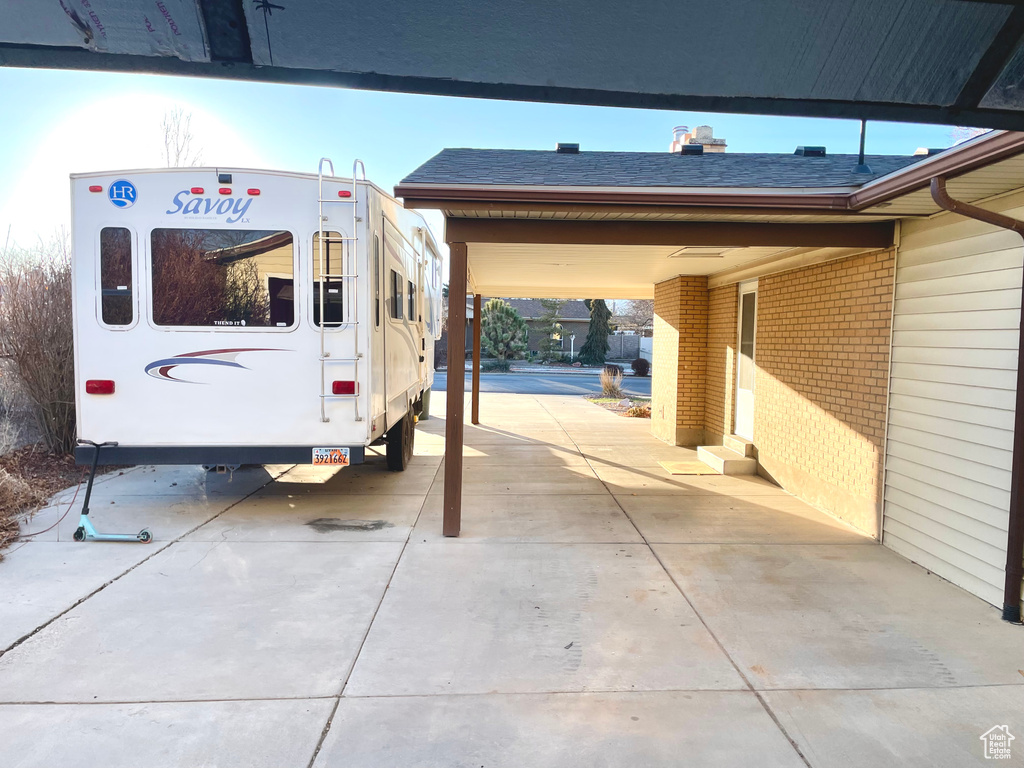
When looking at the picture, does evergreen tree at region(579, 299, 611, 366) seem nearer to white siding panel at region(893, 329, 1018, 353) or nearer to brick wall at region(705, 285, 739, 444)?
brick wall at region(705, 285, 739, 444)

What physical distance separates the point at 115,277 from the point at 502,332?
1165 inches

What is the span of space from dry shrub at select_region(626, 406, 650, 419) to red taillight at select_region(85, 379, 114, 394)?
418 inches

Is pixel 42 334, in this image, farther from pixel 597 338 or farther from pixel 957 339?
pixel 597 338

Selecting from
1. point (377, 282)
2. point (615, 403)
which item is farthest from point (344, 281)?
point (615, 403)

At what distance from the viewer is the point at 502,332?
35000mm

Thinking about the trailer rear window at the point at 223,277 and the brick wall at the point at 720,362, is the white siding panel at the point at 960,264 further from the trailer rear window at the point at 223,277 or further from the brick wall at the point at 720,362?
the trailer rear window at the point at 223,277

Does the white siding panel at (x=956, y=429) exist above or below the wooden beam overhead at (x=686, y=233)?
below

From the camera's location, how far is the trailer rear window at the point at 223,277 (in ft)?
18.4

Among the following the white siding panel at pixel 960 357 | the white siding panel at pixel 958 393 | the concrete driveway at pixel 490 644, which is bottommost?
the concrete driveway at pixel 490 644

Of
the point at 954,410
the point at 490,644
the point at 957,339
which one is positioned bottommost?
the point at 490,644

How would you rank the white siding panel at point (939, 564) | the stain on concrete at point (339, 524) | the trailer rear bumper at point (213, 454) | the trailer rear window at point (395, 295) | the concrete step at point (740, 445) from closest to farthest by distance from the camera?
1. the white siding panel at point (939, 564)
2. the trailer rear bumper at point (213, 454)
3. the stain on concrete at point (339, 524)
4. the trailer rear window at point (395, 295)
5. the concrete step at point (740, 445)

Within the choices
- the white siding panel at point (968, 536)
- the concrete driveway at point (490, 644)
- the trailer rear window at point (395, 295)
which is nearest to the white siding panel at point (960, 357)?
the white siding panel at point (968, 536)
